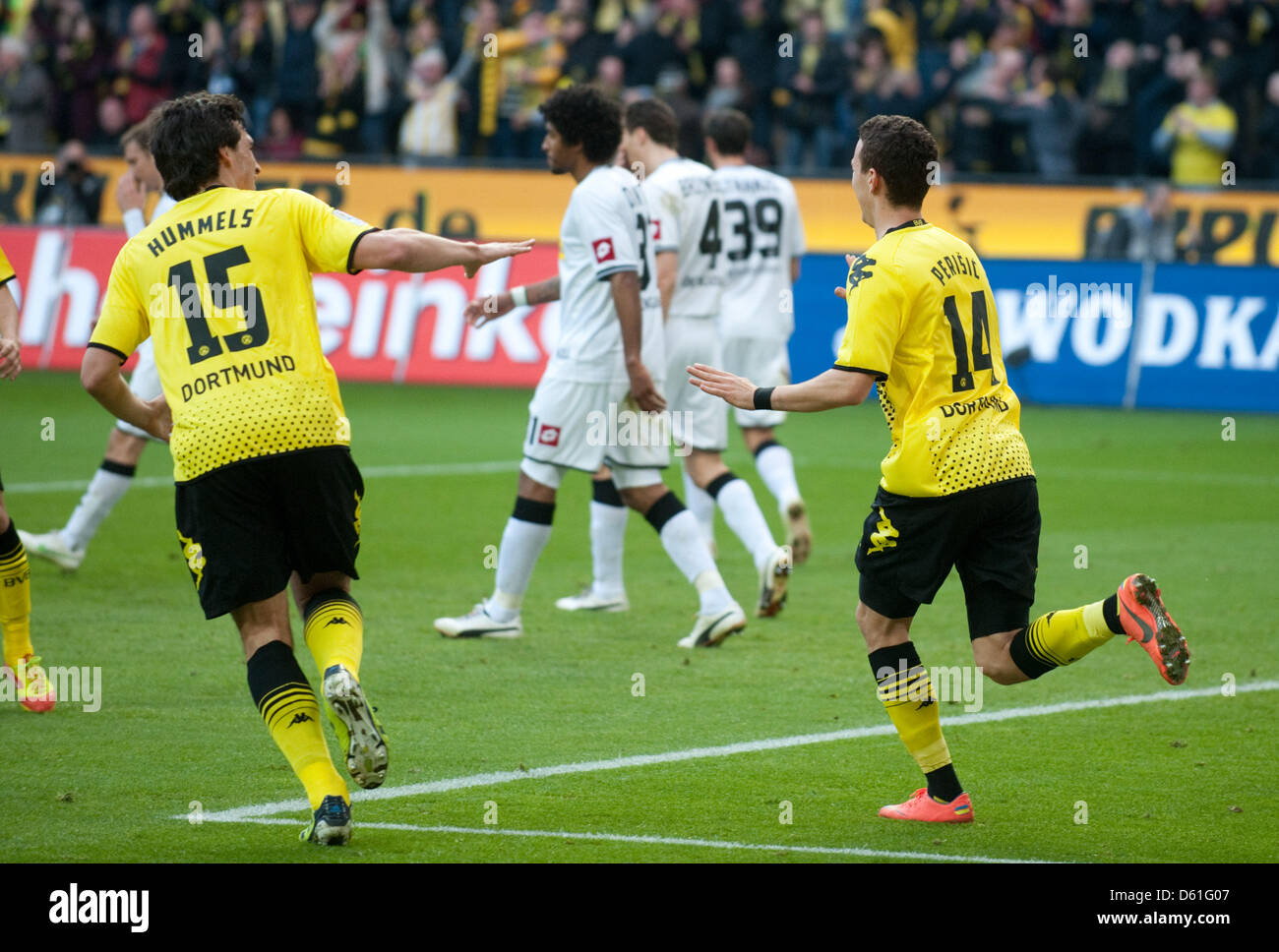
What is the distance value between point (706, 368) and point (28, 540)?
18.6 ft

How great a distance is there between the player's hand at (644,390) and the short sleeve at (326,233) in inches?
121

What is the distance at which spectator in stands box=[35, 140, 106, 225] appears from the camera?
22641 millimetres

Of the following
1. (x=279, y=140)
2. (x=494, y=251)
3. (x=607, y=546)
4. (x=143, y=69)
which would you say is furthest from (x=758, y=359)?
(x=143, y=69)

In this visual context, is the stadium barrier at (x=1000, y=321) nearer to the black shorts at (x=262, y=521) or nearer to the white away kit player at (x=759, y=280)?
the white away kit player at (x=759, y=280)

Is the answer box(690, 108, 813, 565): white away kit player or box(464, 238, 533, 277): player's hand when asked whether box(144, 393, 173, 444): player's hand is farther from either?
box(690, 108, 813, 565): white away kit player

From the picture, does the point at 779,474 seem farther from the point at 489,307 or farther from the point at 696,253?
the point at 489,307

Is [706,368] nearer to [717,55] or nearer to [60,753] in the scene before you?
[60,753]

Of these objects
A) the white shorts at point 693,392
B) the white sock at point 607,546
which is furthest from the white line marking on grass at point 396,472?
the white sock at point 607,546

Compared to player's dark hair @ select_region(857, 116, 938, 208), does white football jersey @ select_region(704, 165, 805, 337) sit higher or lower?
lower

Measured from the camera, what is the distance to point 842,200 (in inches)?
827

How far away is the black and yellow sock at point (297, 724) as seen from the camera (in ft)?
17.3

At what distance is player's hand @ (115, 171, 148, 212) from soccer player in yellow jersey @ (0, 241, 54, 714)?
2584 millimetres

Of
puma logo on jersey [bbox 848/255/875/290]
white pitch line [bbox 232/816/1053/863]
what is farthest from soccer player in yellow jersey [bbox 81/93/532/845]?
puma logo on jersey [bbox 848/255/875/290]
